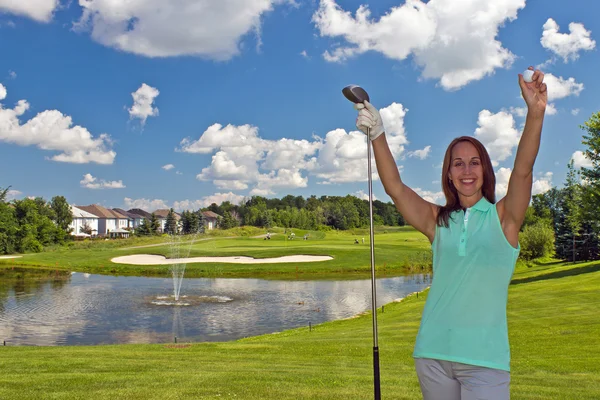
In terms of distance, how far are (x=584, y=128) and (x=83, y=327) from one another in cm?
3032

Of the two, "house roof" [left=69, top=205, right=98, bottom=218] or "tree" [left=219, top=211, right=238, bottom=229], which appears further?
"house roof" [left=69, top=205, right=98, bottom=218]

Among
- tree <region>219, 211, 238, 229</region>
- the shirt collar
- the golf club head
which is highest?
tree <region>219, 211, 238, 229</region>

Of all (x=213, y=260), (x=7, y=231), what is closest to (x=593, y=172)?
(x=213, y=260)

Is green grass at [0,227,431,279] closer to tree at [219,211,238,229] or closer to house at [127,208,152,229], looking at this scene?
tree at [219,211,238,229]

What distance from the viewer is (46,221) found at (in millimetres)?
71938

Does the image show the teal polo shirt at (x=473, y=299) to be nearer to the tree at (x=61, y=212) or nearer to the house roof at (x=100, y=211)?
the tree at (x=61, y=212)

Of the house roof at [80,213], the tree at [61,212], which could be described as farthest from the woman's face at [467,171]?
the house roof at [80,213]

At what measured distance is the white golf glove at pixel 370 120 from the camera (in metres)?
3.06

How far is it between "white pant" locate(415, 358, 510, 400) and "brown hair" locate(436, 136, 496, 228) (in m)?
0.70

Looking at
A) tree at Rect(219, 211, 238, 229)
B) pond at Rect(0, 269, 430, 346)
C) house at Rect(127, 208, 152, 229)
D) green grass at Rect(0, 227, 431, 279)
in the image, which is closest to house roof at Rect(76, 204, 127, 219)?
house at Rect(127, 208, 152, 229)

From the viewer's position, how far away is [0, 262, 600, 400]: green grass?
25.6ft

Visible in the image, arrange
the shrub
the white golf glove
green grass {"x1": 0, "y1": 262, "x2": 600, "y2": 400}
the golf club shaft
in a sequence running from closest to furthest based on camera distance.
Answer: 1. the white golf glove
2. the golf club shaft
3. green grass {"x1": 0, "y1": 262, "x2": 600, "y2": 400}
4. the shrub

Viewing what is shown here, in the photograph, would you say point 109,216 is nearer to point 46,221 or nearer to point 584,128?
point 46,221

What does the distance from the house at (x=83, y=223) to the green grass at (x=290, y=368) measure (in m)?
108
